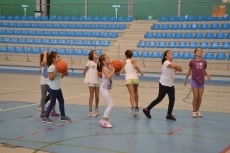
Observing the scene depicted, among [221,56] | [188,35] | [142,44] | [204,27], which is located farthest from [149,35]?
[221,56]

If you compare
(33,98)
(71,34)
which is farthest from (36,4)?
(33,98)

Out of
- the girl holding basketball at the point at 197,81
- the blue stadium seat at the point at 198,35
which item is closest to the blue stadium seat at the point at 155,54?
the blue stadium seat at the point at 198,35

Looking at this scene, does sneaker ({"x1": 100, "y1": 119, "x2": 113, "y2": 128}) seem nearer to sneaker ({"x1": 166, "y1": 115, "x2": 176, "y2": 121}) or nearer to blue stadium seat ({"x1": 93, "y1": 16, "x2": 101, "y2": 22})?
sneaker ({"x1": 166, "y1": 115, "x2": 176, "y2": 121})

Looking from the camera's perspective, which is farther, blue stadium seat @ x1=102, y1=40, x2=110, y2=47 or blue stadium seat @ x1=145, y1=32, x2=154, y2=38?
blue stadium seat @ x1=102, y1=40, x2=110, y2=47

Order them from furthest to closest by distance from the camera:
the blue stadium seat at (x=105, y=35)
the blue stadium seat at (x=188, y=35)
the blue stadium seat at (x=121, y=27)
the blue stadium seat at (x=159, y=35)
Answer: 1. the blue stadium seat at (x=121, y=27)
2. the blue stadium seat at (x=105, y=35)
3. the blue stadium seat at (x=159, y=35)
4. the blue stadium seat at (x=188, y=35)

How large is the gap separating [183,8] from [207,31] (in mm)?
3705

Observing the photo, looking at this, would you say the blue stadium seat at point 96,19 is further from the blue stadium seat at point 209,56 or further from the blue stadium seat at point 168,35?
the blue stadium seat at point 209,56

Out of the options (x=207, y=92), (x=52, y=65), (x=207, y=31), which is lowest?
(x=207, y=92)

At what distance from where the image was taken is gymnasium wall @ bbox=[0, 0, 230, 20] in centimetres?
2442

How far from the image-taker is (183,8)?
2511cm

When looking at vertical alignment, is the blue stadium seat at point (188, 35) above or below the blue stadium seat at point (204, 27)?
below

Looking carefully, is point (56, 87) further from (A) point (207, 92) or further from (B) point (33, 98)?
(A) point (207, 92)

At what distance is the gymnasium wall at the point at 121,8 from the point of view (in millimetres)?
24422

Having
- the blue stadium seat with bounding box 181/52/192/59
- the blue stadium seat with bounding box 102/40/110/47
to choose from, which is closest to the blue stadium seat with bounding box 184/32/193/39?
the blue stadium seat with bounding box 181/52/192/59
